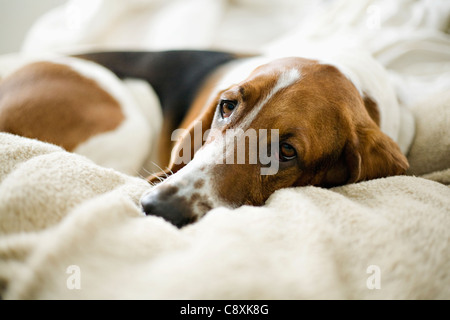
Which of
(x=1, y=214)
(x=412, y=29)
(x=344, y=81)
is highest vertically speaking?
(x=412, y=29)

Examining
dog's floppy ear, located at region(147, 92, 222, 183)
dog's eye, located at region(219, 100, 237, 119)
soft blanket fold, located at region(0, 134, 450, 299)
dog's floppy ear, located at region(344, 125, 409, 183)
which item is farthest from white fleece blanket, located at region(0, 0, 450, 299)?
dog's eye, located at region(219, 100, 237, 119)

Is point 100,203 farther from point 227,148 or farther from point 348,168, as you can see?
point 348,168

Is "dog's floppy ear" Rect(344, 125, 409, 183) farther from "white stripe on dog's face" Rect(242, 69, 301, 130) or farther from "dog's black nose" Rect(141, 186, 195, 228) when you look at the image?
"dog's black nose" Rect(141, 186, 195, 228)

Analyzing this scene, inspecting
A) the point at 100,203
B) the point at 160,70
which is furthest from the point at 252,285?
the point at 160,70

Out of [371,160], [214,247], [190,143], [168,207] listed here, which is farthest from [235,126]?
[214,247]

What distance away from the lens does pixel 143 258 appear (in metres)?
0.85

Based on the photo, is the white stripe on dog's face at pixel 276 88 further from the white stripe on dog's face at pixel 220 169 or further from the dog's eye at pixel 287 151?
the dog's eye at pixel 287 151

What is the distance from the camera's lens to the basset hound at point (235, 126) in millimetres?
1362

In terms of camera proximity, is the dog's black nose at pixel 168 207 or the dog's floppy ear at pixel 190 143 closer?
the dog's black nose at pixel 168 207

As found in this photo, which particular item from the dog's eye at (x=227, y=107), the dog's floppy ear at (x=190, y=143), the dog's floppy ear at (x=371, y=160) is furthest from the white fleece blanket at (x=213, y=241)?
the dog's eye at (x=227, y=107)

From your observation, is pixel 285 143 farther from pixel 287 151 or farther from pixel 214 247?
pixel 214 247

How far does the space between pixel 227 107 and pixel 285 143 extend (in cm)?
36

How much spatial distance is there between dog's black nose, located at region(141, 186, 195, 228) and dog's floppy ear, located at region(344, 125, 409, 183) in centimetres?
76
